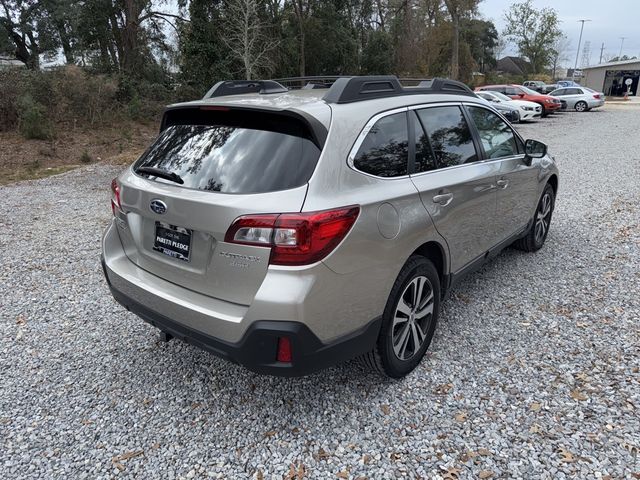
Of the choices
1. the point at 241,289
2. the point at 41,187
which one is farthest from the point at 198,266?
the point at 41,187

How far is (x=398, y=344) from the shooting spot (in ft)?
9.52

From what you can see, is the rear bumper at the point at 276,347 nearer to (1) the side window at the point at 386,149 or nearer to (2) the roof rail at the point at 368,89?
(1) the side window at the point at 386,149

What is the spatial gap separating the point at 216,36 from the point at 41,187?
1230 cm

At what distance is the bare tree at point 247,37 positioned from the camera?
1672cm

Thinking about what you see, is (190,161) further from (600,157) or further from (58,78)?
(58,78)

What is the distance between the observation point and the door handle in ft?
9.81

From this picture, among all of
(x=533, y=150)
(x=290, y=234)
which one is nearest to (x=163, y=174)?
(x=290, y=234)

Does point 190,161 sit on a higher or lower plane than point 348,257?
higher

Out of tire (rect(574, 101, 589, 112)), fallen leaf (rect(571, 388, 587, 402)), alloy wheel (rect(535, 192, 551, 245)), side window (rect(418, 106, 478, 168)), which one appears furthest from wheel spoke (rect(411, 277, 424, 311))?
tire (rect(574, 101, 589, 112))

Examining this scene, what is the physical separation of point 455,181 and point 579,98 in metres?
29.1

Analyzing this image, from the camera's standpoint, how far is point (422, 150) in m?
3.07

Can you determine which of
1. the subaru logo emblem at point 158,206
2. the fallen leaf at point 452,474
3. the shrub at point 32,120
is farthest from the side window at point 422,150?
the shrub at point 32,120

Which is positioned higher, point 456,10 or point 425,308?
point 456,10

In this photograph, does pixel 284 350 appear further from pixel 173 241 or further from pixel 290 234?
pixel 173 241
